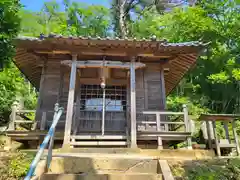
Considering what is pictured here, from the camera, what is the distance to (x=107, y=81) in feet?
30.3

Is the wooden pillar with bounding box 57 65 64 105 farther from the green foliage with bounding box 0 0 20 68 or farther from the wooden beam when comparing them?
the green foliage with bounding box 0 0 20 68

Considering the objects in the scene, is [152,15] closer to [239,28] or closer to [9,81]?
[239,28]

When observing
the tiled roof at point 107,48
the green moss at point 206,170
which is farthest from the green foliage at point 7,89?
the green moss at point 206,170

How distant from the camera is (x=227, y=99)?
20000mm

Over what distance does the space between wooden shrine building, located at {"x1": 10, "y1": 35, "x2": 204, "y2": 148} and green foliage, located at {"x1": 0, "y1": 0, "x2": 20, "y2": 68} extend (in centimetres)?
36

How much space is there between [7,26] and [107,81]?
12.6 ft

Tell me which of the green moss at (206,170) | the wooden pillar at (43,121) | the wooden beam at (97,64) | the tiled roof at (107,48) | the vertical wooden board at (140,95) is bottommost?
the green moss at (206,170)

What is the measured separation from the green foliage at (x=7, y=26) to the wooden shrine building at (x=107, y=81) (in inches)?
14.2

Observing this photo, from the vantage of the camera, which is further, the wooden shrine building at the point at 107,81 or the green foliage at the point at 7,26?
the wooden shrine building at the point at 107,81

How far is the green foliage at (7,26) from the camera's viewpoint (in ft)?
23.0

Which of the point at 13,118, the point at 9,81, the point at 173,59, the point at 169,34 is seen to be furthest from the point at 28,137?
the point at 169,34

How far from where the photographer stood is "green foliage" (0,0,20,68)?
7020 mm

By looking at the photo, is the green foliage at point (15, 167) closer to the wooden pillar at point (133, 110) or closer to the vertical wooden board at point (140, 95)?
the wooden pillar at point (133, 110)

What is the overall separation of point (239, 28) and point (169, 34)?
5.48m
